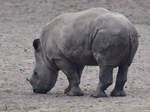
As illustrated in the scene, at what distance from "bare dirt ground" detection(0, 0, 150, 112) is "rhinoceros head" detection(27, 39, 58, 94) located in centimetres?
18

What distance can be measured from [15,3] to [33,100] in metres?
15.3

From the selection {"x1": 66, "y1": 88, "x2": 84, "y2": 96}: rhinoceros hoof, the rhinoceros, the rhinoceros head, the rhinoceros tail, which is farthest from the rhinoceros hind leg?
the rhinoceros head

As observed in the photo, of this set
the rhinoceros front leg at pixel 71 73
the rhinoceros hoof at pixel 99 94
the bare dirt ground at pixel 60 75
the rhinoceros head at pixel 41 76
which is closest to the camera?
the bare dirt ground at pixel 60 75

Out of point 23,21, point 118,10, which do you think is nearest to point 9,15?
point 23,21

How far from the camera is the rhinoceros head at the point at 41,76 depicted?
44.4 ft

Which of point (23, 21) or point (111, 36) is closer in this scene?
point (111, 36)

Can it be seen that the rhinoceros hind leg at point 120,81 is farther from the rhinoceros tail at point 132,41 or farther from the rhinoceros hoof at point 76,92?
the rhinoceros hoof at point 76,92

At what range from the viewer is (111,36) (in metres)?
12.2

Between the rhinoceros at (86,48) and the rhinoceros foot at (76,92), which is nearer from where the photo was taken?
the rhinoceros at (86,48)

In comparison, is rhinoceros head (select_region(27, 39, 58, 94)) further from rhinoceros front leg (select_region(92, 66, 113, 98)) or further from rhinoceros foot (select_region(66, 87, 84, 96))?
rhinoceros front leg (select_region(92, 66, 113, 98))

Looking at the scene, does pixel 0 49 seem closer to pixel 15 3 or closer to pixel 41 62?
pixel 41 62

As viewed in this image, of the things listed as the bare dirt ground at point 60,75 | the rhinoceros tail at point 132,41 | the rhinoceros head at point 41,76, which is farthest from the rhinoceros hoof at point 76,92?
the rhinoceros tail at point 132,41

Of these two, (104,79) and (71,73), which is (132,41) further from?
(71,73)

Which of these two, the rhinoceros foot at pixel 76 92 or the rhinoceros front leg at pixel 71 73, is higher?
the rhinoceros front leg at pixel 71 73
